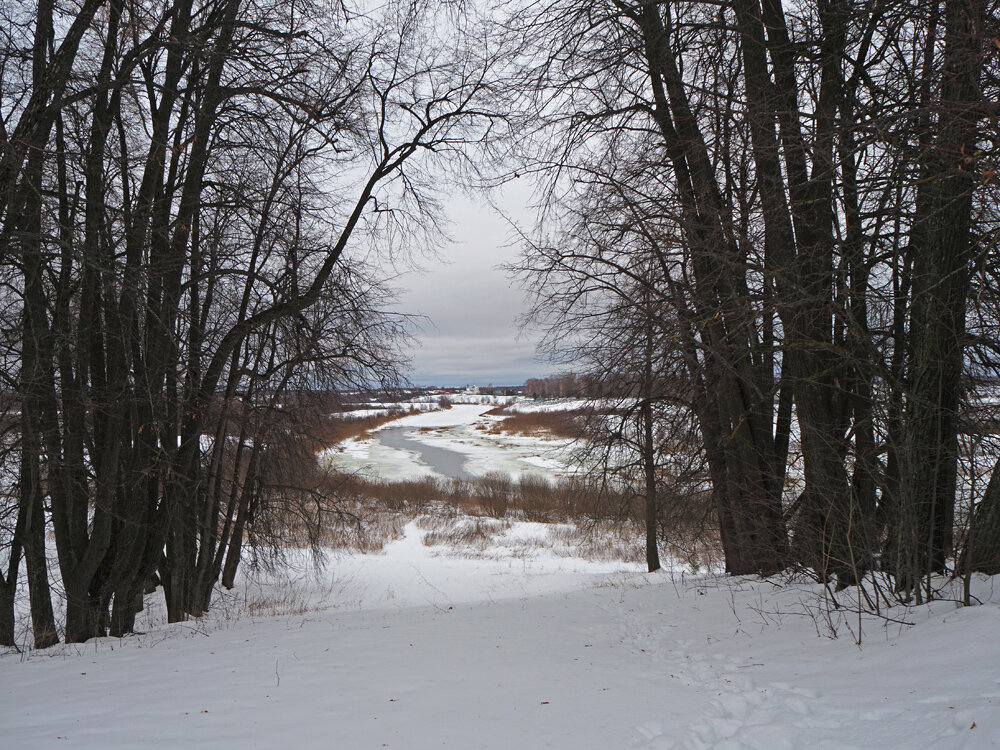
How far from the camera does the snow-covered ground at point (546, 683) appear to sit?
3.20 m

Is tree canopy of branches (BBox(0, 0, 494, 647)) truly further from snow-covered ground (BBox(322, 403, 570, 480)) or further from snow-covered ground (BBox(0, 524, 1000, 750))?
snow-covered ground (BBox(322, 403, 570, 480))

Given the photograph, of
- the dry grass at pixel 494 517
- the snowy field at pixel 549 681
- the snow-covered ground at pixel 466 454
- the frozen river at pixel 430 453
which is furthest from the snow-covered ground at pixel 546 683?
the frozen river at pixel 430 453

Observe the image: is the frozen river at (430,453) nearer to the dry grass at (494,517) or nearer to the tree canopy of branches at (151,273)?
the dry grass at (494,517)

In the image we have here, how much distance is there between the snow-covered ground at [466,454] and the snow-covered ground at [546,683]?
15734 millimetres

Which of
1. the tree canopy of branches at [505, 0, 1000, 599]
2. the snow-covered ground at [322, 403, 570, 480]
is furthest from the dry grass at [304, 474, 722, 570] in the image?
the tree canopy of branches at [505, 0, 1000, 599]

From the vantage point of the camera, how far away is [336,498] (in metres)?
12.7

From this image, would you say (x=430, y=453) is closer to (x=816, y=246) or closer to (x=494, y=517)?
(x=494, y=517)

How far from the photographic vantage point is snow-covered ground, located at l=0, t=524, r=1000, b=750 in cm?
320

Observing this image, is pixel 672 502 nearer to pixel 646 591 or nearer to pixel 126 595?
pixel 646 591

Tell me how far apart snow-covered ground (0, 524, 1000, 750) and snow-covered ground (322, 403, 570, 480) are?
15.7 m

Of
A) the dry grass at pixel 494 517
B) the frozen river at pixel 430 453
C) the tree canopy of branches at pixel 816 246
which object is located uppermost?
the tree canopy of branches at pixel 816 246

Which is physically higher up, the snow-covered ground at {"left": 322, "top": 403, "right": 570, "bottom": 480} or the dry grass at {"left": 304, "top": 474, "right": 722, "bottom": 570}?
the snow-covered ground at {"left": 322, "top": 403, "right": 570, "bottom": 480}

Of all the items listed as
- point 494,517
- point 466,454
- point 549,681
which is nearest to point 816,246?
point 549,681

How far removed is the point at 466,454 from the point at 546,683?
131ft
